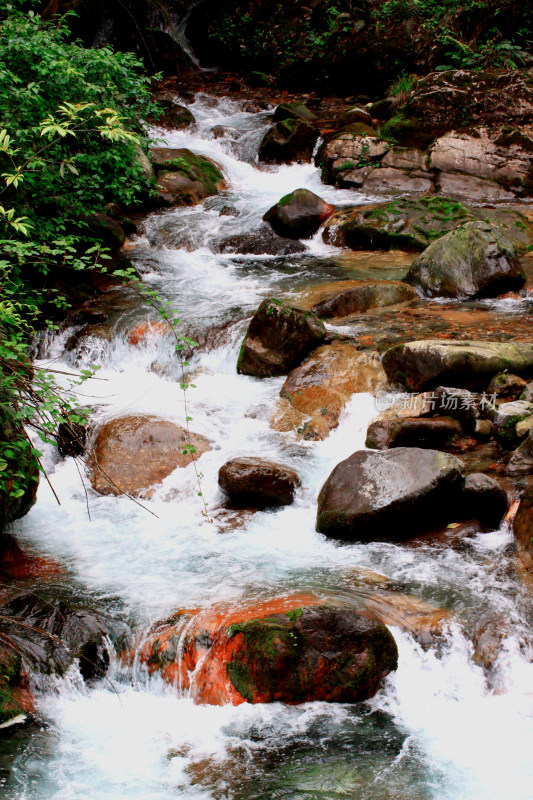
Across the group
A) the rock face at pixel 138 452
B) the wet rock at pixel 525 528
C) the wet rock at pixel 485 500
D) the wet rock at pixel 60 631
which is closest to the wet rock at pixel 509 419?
the wet rock at pixel 485 500

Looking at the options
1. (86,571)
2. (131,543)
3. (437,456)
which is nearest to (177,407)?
(131,543)

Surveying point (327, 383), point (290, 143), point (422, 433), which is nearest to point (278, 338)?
point (327, 383)

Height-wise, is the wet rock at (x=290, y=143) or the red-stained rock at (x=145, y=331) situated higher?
the wet rock at (x=290, y=143)

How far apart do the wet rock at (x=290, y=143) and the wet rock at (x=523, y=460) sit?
1060 centimetres

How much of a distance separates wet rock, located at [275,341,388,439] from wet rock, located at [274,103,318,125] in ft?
31.2

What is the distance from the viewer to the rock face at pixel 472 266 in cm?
883

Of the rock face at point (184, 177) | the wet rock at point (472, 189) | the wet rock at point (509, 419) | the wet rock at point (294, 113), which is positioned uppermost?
the wet rock at point (294, 113)

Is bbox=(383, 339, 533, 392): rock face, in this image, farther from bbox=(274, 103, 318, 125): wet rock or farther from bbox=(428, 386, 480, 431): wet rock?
bbox=(274, 103, 318, 125): wet rock

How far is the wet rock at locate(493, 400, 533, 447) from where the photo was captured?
6102mm

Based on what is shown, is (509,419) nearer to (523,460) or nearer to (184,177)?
(523,460)

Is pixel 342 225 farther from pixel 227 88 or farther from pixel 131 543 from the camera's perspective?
pixel 227 88

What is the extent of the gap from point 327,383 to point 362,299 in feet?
6.19

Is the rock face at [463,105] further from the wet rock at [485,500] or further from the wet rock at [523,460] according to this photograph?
the wet rock at [485,500]

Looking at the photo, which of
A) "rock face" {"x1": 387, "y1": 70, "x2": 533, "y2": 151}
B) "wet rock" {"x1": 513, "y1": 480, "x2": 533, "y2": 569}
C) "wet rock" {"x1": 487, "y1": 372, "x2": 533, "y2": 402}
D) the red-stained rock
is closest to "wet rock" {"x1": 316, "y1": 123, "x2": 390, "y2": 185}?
"rock face" {"x1": 387, "y1": 70, "x2": 533, "y2": 151}
